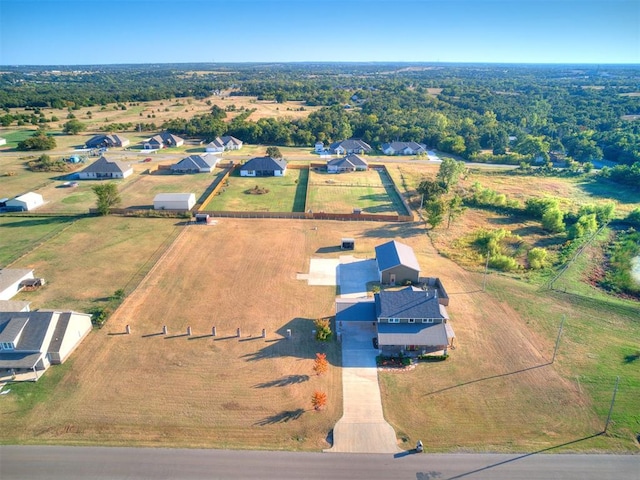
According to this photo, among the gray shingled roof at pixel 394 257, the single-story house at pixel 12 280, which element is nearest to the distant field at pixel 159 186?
the single-story house at pixel 12 280

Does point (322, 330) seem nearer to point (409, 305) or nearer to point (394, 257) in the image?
point (409, 305)

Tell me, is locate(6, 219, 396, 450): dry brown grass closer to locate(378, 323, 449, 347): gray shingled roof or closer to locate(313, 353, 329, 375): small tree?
locate(313, 353, 329, 375): small tree

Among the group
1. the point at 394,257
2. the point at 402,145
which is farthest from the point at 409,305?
the point at 402,145

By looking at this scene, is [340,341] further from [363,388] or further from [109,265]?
[109,265]

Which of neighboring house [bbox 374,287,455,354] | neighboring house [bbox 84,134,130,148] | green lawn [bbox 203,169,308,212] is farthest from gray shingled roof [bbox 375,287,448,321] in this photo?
neighboring house [bbox 84,134,130,148]

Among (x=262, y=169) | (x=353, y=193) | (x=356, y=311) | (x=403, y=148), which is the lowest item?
(x=403, y=148)
